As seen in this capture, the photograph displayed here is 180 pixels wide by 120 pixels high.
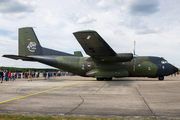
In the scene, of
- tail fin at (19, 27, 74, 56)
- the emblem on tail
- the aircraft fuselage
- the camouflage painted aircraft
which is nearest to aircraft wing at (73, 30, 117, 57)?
the camouflage painted aircraft

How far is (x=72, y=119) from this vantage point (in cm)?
486

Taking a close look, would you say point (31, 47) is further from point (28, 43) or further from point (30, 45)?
point (28, 43)

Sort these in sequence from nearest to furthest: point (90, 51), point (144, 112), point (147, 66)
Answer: point (144, 112) < point (90, 51) < point (147, 66)

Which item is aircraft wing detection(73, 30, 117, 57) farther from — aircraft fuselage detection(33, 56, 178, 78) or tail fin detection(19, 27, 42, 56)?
tail fin detection(19, 27, 42, 56)

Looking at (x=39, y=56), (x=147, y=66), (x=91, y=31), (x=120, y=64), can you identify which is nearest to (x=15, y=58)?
(x=39, y=56)

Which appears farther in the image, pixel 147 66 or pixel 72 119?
pixel 147 66

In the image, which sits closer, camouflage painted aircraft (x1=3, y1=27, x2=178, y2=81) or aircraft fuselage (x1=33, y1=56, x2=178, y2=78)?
camouflage painted aircraft (x1=3, y1=27, x2=178, y2=81)

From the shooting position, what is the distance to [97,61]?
74.3 ft

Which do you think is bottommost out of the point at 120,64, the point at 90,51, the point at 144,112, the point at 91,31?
the point at 144,112

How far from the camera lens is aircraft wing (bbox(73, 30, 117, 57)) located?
57.8 feet

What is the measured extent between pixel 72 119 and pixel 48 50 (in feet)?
67.7

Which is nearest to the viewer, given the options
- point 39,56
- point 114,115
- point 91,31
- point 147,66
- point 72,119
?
point 72,119

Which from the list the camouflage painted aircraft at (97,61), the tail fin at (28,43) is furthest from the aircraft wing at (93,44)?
the tail fin at (28,43)

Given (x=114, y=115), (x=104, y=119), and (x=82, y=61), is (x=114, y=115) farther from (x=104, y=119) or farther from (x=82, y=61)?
(x=82, y=61)
